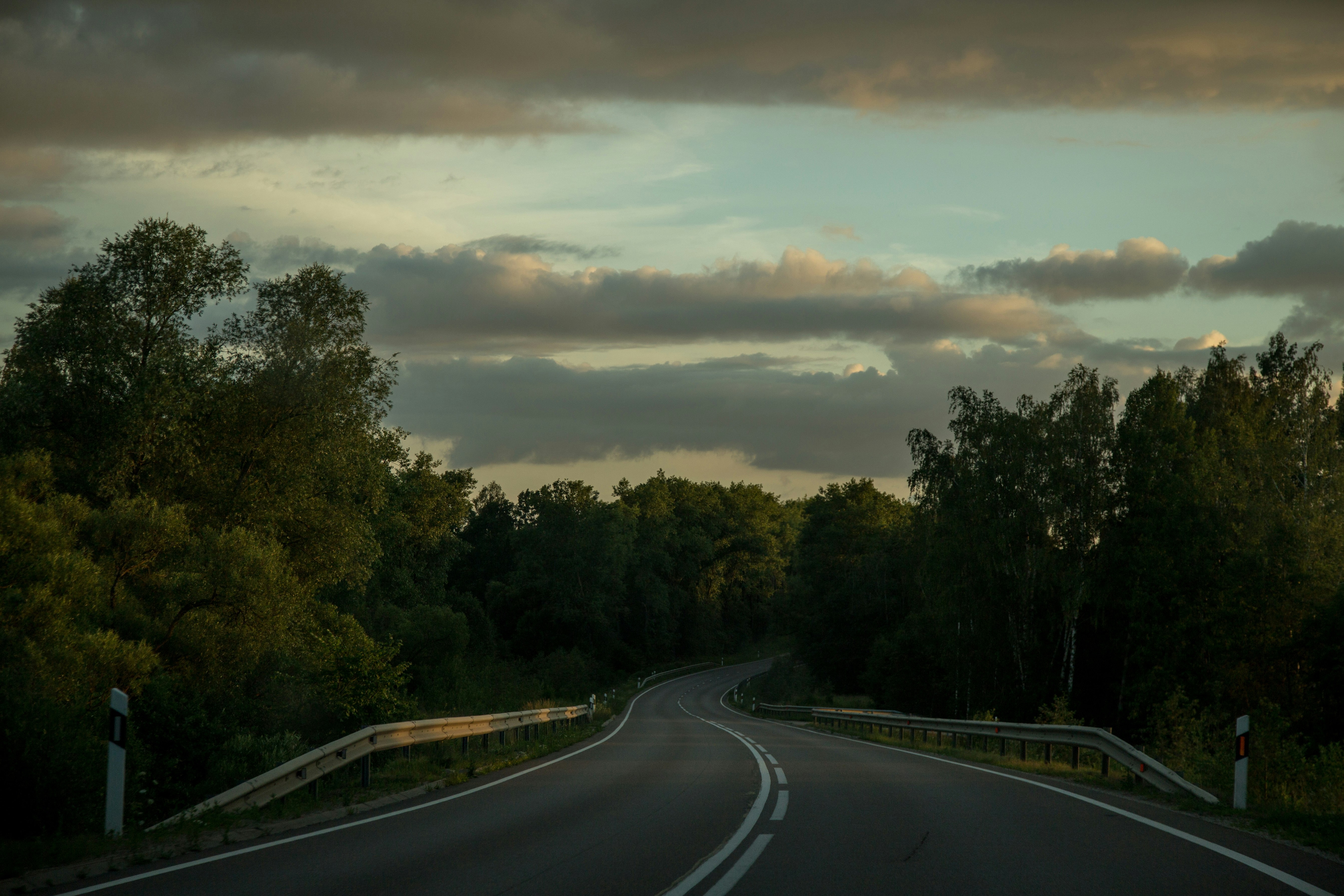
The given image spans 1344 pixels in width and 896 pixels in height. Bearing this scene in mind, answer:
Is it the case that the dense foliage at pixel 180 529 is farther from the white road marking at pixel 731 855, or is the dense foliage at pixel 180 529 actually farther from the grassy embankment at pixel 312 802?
the white road marking at pixel 731 855

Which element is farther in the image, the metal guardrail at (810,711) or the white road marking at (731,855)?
the metal guardrail at (810,711)

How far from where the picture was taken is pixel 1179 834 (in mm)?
9422

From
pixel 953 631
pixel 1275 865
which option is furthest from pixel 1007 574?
pixel 1275 865

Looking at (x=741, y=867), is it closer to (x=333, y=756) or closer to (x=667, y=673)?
(x=333, y=756)

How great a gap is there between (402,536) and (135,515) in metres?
27.3

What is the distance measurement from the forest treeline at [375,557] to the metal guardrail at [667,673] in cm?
1856

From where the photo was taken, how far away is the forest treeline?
747 inches

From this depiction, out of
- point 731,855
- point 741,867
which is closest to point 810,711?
point 731,855

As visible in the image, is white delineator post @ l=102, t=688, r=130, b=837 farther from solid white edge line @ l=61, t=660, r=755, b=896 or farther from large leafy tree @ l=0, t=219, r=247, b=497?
large leafy tree @ l=0, t=219, r=247, b=497

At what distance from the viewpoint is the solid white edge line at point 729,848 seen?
6867 mm

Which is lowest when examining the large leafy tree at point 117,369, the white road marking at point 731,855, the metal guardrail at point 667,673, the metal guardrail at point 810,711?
the metal guardrail at point 667,673

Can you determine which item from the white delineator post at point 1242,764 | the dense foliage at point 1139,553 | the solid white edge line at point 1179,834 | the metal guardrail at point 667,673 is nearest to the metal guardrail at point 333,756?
the solid white edge line at point 1179,834

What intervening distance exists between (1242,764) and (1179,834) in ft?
8.26

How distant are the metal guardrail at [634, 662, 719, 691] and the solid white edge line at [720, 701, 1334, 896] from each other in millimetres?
65375
